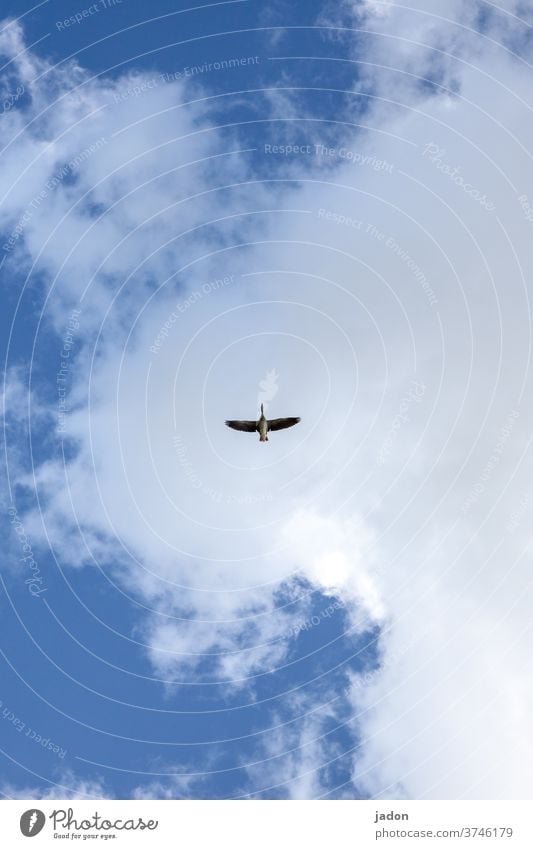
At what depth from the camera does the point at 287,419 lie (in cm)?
7150

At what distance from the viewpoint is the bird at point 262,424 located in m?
70.7

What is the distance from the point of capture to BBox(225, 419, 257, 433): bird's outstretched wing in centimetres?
7175
